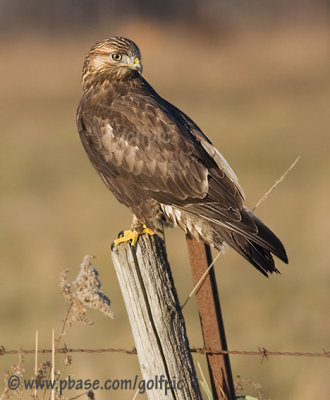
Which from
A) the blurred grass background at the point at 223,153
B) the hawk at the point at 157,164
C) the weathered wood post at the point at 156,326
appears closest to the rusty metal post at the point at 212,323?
the weathered wood post at the point at 156,326

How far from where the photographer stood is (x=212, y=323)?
191 inches

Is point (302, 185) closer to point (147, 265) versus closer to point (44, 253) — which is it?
point (44, 253)

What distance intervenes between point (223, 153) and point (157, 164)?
12.2 metres

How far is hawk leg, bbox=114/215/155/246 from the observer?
215 inches

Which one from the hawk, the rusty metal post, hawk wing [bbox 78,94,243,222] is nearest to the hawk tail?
the hawk

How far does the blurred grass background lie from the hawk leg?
215 centimetres

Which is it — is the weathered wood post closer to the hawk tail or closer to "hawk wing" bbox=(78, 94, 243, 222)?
the hawk tail

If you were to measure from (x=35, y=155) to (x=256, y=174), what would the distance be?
517 cm

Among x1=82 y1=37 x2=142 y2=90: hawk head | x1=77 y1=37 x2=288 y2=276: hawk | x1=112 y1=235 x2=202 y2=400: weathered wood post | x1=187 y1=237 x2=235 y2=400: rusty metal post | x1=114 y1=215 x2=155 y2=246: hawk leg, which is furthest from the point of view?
x1=82 y1=37 x2=142 y2=90: hawk head

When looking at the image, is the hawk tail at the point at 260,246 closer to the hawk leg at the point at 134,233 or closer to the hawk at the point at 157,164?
the hawk at the point at 157,164

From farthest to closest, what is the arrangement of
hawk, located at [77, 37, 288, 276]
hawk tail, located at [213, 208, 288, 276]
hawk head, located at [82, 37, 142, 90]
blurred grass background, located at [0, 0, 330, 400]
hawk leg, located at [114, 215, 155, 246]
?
blurred grass background, located at [0, 0, 330, 400] → hawk head, located at [82, 37, 142, 90] → hawk, located at [77, 37, 288, 276] → hawk leg, located at [114, 215, 155, 246] → hawk tail, located at [213, 208, 288, 276]

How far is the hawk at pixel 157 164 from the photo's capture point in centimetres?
571

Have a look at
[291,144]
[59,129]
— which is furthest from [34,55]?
[291,144]

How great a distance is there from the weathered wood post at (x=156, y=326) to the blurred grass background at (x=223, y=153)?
309 centimetres
